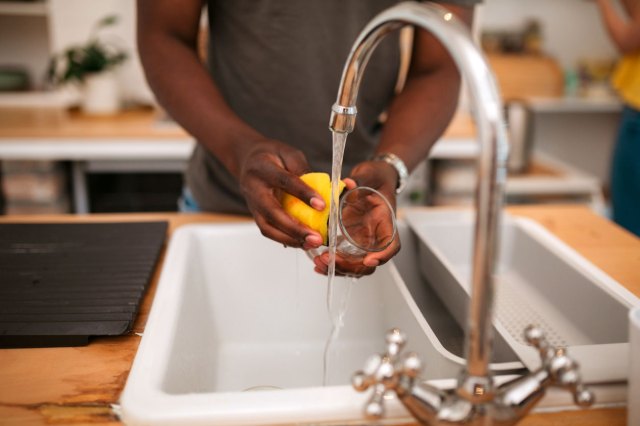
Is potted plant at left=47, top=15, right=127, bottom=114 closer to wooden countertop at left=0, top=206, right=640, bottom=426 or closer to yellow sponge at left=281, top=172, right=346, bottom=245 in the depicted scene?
wooden countertop at left=0, top=206, right=640, bottom=426

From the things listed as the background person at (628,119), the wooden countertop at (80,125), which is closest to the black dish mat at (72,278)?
the wooden countertop at (80,125)

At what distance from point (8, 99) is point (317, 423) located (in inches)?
103

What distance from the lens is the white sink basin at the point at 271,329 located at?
54cm

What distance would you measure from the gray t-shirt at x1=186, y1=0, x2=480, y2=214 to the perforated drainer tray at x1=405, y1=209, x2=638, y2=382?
9.3 inches

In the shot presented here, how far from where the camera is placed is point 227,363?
0.87 meters

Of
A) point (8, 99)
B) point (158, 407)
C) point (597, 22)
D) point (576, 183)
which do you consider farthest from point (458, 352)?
point (597, 22)

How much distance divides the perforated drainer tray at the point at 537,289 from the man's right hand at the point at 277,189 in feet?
0.78

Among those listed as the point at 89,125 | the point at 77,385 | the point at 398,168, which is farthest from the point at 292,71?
the point at 89,125

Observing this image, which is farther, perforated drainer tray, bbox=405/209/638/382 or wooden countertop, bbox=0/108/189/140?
wooden countertop, bbox=0/108/189/140

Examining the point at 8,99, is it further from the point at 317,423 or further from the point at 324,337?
the point at 317,423

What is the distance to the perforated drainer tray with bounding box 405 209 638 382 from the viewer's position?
0.66 m

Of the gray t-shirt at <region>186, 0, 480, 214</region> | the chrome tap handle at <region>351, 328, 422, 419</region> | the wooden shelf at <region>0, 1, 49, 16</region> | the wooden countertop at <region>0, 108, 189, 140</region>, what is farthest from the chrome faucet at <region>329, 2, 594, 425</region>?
the wooden shelf at <region>0, 1, 49, 16</region>

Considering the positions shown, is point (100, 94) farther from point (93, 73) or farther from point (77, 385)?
point (77, 385)

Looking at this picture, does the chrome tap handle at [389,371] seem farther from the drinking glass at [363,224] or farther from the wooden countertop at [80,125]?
the wooden countertop at [80,125]
